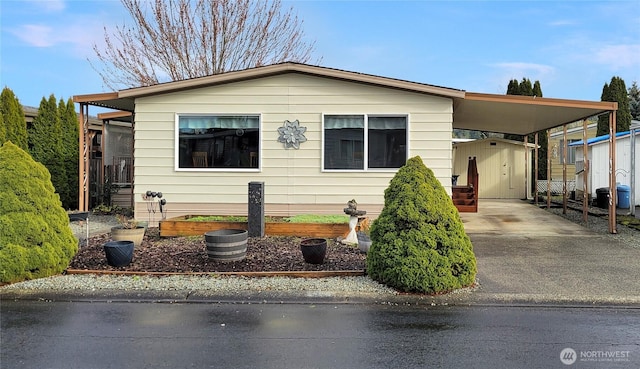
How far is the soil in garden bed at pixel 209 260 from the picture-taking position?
6074 millimetres

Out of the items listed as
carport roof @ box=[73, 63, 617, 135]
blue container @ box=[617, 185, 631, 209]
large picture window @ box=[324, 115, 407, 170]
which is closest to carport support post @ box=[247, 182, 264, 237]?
large picture window @ box=[324, 115, 407, 170]

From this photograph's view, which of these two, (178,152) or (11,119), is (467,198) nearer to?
(178,152)

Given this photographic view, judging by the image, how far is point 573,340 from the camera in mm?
3777

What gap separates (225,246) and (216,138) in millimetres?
4218

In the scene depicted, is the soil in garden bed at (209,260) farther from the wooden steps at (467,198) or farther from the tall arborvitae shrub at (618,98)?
the tall arborvitae shrub at (618,98)

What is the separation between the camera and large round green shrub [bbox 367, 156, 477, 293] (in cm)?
500

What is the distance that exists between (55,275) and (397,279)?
4.12 m

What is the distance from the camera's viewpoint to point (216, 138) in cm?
989

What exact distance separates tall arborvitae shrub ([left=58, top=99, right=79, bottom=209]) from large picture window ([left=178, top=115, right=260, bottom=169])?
6.11 meters

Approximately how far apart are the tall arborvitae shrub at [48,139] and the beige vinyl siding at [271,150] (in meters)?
5.98

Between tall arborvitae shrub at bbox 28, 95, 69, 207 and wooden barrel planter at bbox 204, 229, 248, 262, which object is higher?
tall arborvitae shrub at bbox 28, 95, 69, 207

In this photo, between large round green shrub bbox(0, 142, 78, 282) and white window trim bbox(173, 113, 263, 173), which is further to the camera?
white window trim bbox(173, 113, 263, 173)

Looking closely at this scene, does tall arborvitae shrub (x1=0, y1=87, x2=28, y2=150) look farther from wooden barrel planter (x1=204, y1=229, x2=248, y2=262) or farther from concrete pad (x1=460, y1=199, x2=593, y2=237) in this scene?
concrete pad (x1=460, y1=199, x2=593, y2=237)

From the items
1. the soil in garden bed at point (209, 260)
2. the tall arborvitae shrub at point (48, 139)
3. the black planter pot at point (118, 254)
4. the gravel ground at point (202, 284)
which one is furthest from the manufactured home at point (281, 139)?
the tall arborvitae shrub at point (48, 139)
